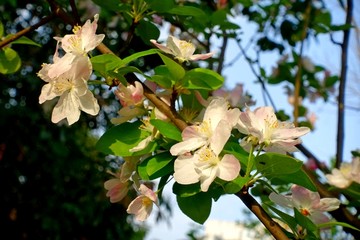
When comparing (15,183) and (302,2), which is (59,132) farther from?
(302,2)

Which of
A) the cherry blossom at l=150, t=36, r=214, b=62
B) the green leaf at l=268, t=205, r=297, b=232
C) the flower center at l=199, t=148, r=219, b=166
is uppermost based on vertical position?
the cherry blossom at l=150, t=36, r=214, b=62

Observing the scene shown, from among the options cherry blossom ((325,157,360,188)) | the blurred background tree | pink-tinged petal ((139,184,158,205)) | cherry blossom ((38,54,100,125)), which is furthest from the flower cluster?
the blurred background tree

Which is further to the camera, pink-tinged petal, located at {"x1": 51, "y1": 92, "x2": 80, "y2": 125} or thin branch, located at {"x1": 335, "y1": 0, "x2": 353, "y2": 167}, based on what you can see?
thin branch, located at {"x1": 335, "y1": 0, "x2": 353, "y2": 167}

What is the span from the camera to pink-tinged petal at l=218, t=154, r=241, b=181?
557 millimetres

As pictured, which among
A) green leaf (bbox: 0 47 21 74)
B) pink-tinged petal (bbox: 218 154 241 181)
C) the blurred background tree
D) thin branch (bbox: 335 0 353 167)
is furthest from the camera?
the blurred background tree

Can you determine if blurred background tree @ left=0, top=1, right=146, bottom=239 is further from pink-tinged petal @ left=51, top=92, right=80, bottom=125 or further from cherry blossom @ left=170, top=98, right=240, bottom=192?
cherry blossom @ left=170, top=98, right=240, bottom=192

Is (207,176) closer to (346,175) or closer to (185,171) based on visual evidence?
(185,171)

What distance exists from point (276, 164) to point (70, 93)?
0.24 m

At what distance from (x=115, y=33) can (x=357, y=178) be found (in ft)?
6.10

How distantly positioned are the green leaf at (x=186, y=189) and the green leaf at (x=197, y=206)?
0.01 m

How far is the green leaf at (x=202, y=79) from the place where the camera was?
651 millimetres

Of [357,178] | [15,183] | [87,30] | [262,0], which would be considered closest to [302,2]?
[262,0]

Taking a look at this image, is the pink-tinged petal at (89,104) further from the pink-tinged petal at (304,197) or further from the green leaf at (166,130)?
the pink-tinged petal at (304,197)

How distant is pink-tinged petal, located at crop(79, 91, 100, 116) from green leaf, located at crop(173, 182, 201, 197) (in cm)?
13
